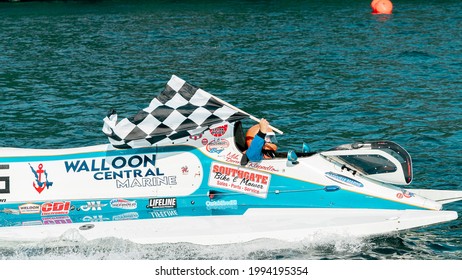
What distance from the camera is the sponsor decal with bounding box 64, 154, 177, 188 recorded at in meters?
14.0

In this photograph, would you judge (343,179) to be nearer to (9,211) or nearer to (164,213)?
(164,213)

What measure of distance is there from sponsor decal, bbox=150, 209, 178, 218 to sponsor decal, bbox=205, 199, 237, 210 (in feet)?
2.01

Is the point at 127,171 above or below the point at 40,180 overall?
above

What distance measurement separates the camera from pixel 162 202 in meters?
13.9

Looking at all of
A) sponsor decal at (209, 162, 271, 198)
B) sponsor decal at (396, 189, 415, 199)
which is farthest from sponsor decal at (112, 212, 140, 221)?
sponsor decal at (396, 189, 415, 199)

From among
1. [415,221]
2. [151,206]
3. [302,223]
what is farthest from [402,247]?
[151,206]

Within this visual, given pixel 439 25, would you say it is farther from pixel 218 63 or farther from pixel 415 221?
pixel 415 221

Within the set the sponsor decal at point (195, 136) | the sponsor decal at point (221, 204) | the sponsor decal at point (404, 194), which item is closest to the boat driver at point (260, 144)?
the sponsor decal at point (221, 204)

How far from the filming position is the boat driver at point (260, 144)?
44.7 ft

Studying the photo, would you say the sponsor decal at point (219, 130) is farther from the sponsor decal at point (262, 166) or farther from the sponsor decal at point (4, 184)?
the sponsor decal at point (4, 184)

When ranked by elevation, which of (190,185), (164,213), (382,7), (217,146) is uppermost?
(382,7)

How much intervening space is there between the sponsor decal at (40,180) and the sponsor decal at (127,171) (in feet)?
1.52

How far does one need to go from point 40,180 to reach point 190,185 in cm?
277

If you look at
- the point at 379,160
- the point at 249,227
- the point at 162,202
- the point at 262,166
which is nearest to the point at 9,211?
the point at 162,202
